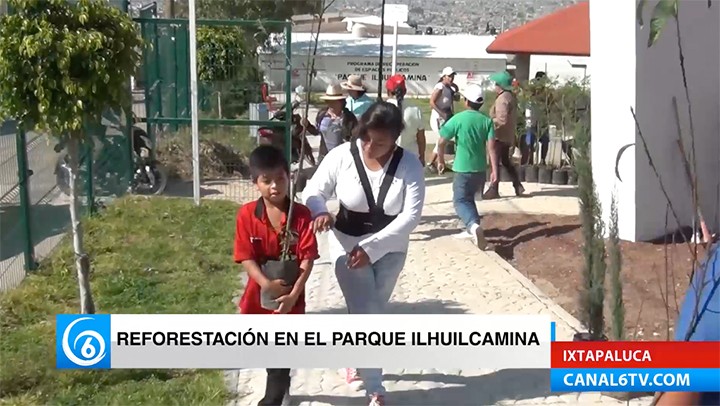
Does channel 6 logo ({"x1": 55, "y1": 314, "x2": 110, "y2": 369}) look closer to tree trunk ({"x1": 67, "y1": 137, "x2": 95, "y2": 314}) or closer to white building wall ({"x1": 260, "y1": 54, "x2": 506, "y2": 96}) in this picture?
tree trunk ({"x1": 67, "y1": 137, "x2": 95, "y2": 314})

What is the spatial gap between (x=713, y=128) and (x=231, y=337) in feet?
16.8

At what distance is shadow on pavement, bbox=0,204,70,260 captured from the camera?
23.2 ft

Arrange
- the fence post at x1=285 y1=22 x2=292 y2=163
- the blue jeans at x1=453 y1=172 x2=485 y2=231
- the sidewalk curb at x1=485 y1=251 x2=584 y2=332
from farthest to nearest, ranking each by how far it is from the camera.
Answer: the fence post at x1=285 y1=22 x2=292 y2=163, the blue jeans at x1=453 y1=172 x2=485 y2=231, the sidewalk curb at x1=485 y1=251 x2=584 y2=332

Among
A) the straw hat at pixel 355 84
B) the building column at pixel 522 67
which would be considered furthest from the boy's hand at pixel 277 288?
the building column at pixel 522 67

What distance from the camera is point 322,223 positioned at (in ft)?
15.0

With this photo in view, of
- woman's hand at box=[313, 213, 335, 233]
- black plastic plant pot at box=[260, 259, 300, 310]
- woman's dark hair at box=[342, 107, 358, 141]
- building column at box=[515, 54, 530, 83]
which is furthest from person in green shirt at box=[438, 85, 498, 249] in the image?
building column at box=[515, 54, 530, 83]

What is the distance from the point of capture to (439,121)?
14.6 meters

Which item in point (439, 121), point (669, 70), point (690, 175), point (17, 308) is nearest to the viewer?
point (690, 175)

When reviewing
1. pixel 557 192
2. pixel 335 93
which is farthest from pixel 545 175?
pixel 335 93

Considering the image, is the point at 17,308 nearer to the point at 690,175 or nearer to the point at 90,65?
the point at 90,65

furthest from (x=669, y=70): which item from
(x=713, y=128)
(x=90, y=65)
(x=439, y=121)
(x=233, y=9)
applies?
(x=233, y=9)

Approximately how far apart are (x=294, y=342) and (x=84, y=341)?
111 cm

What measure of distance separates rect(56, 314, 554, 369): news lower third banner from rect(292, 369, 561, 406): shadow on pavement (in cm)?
17

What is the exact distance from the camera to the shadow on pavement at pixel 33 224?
7.07m
